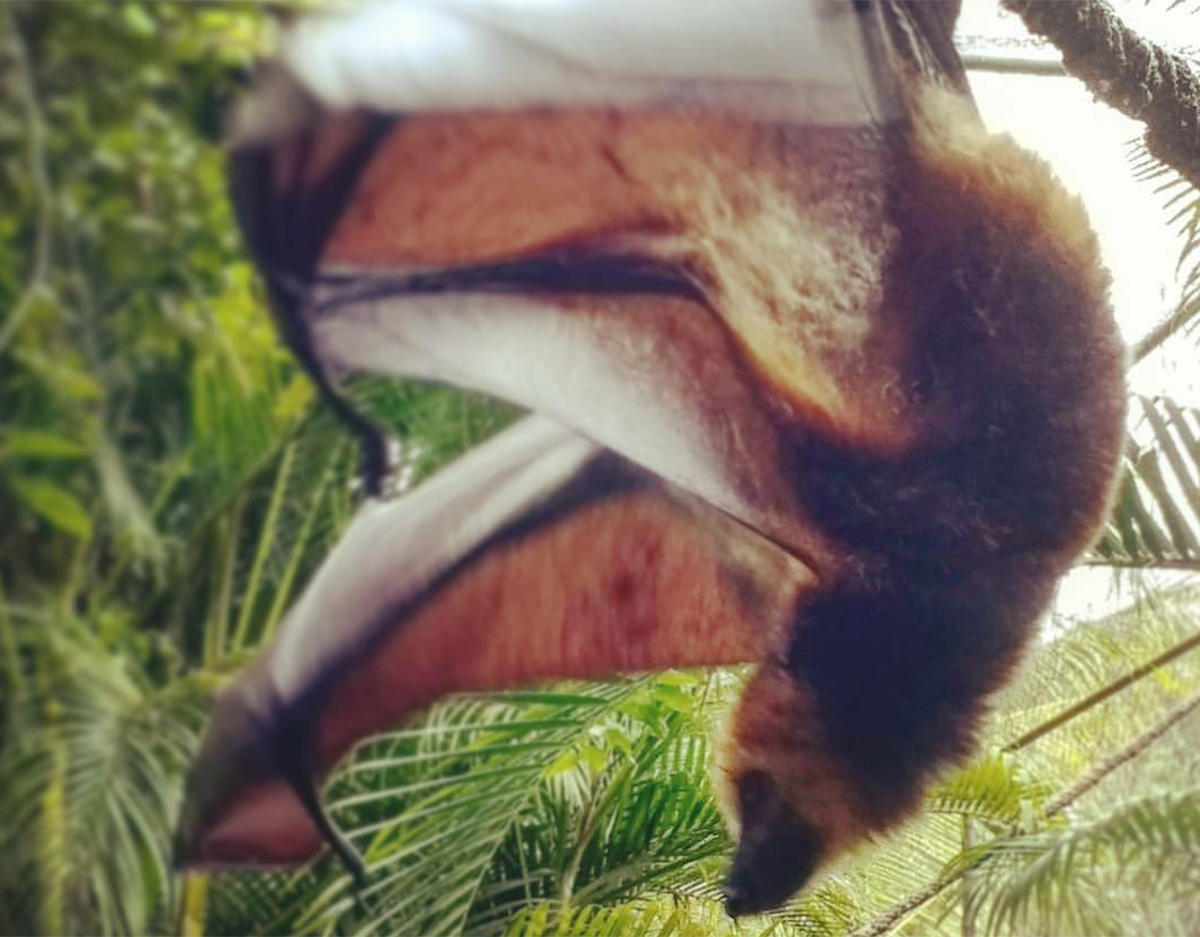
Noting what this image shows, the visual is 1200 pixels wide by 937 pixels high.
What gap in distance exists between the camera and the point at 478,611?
36.2 inches

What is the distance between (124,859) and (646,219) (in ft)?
2.02

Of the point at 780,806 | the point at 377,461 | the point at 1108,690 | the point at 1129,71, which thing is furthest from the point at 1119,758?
the point at 377,461

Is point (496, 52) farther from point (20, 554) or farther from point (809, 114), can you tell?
point (20, 554)

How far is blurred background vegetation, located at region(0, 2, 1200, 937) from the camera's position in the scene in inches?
28.0

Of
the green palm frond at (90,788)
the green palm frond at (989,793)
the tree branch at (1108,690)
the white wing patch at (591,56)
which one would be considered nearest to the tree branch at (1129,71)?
the white wing patch at (591,56)

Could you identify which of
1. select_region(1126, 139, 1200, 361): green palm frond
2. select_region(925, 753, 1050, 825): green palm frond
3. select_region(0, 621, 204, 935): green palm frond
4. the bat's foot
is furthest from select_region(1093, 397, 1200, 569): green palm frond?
select_region(0, 621, 204, 935): green palm frond

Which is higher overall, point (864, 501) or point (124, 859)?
point (864, 501)

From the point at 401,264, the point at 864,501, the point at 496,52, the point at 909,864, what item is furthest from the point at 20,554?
the point at 909,864

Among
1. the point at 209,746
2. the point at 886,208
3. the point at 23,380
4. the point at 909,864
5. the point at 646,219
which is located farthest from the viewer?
the point at 909,864

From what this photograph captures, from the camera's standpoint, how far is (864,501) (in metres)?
1.12

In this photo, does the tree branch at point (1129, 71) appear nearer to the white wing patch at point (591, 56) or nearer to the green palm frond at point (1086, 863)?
the white wing patch at point (591, 56)

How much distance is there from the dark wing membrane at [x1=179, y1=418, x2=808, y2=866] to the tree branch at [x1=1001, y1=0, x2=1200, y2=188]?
2.08ft

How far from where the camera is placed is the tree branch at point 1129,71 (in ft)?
4.06

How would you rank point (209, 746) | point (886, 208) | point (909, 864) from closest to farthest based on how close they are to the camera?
1. point (209, 746)
2. point (886, 208)
3. point (909, 864)
